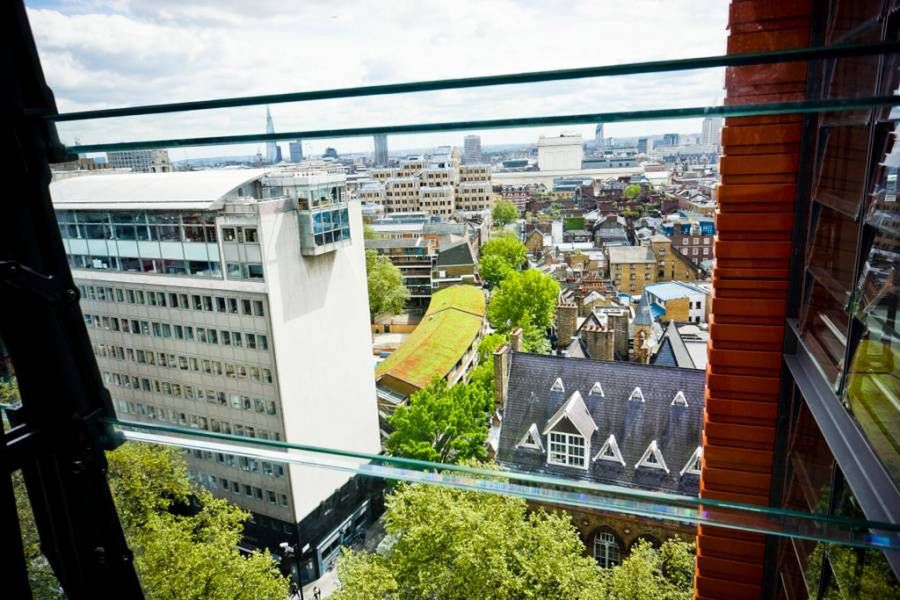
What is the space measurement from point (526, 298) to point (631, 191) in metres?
2.89

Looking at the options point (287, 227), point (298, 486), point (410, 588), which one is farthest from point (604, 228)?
point (410, 588)

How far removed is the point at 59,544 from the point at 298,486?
5.67 feet

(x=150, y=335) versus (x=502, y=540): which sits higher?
(x=150, y=335)

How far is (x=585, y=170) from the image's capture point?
200cm

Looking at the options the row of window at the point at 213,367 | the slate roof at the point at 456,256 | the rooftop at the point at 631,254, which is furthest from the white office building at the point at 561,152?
the slate roof at the point at 456,256

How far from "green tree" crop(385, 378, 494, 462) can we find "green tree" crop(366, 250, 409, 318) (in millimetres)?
1788

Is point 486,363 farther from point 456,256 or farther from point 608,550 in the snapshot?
point 608,550

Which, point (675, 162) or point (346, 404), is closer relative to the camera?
point (675, 162)

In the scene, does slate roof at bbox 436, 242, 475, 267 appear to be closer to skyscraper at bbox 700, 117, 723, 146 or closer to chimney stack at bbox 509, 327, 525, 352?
chimney stack at bbox 509, 327, 525, 352

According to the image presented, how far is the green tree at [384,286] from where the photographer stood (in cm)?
379

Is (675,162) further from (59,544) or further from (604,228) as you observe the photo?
(59,544)

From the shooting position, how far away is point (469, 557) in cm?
442

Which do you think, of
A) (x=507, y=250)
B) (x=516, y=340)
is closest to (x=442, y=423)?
(x=516, y=340)

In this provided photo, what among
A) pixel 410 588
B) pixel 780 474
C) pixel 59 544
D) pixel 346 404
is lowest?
pixel 410 588
